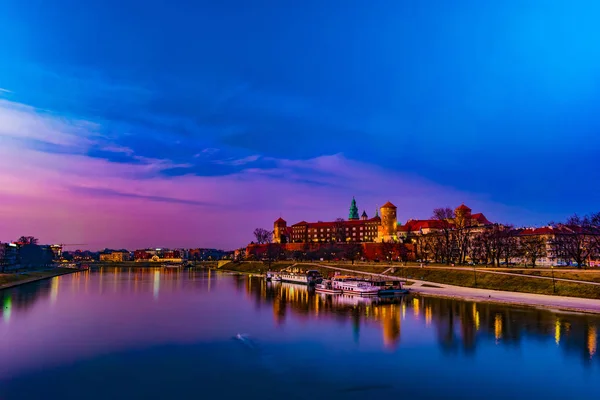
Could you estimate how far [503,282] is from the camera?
56656 mm

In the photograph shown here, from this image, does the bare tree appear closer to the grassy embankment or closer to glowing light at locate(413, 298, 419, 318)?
the grassy embankment

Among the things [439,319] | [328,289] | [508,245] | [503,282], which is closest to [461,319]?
[439,319]

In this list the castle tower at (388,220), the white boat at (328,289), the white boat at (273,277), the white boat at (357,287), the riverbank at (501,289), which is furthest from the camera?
the castle tower at (388,220)

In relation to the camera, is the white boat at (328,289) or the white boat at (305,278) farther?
the white boat at (305,278)

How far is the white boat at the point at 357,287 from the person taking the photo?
61.5 m

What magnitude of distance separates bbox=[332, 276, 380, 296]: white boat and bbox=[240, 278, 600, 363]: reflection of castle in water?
3.34 meters

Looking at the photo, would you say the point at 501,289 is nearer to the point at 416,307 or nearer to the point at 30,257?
the point at 416,307

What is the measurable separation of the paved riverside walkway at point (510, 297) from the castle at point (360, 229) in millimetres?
67463

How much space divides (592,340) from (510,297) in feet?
64.3

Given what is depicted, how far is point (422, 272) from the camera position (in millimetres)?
77000

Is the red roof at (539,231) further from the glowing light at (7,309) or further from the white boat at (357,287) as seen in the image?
the glowing light at (7,309)

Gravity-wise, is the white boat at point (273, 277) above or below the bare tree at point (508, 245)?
below

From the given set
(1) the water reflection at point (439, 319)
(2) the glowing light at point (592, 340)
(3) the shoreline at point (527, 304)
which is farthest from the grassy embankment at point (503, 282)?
(2) the glowing light at point (592, 340)

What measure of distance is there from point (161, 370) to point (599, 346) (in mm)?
25710
